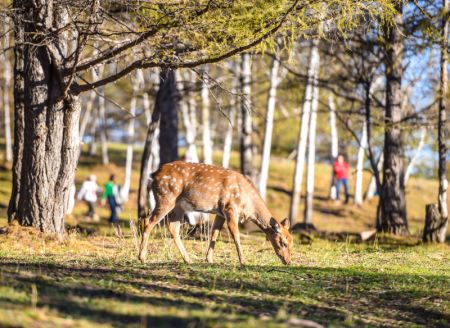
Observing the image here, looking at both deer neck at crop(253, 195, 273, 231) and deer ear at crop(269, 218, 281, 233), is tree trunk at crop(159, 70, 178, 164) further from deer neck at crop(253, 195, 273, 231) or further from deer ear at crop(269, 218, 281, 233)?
deer ear at crop(269, 218, 281, 233)

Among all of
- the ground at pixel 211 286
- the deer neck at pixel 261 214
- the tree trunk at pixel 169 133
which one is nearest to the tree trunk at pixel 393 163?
the ground at pixel 211 286

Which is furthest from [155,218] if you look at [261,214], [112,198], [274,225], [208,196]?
[112,198]

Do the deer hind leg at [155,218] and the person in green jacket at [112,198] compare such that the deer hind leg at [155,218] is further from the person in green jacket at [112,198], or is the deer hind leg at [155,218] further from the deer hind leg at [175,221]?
the person in green jacket at [112,198]

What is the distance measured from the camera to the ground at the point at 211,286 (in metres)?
6.99

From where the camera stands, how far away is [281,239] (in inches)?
496

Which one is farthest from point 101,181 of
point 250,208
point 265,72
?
point 250,208

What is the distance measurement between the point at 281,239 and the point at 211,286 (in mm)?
3657

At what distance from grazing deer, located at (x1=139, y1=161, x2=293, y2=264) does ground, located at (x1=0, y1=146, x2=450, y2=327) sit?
18.2 inches

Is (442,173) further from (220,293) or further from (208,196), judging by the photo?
(220,293)

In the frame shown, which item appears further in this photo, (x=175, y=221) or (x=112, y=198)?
(x=112, y=198)

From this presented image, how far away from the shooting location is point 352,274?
10812mm

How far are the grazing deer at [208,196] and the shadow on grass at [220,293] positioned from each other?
148 centimetres

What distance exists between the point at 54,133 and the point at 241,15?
443 cm

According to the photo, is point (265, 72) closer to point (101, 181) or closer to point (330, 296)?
point (101, 181)
